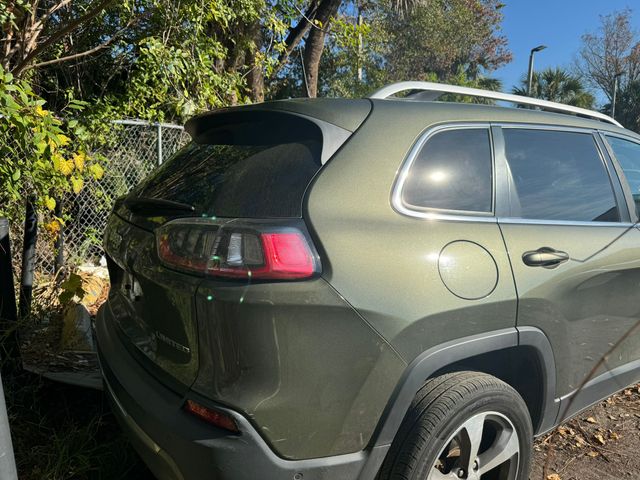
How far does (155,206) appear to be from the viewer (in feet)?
6.34

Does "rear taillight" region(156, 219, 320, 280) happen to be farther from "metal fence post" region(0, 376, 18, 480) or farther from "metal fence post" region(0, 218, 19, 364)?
A: "metal fence post" region(0, 218, 19, 364)

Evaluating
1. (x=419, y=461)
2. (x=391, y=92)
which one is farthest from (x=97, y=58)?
(x=419, y=461)

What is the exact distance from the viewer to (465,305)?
1.81 metres

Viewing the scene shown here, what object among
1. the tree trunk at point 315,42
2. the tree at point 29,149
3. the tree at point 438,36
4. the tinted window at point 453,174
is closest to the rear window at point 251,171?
the tinted window at point 453,174

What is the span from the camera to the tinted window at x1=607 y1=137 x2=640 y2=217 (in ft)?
9.23

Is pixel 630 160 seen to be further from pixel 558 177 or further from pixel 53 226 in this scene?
pixel 53 226

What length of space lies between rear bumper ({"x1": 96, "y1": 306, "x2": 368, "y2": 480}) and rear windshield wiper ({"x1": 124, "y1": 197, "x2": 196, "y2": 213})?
617 mm

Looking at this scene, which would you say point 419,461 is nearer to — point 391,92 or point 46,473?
point 391,92

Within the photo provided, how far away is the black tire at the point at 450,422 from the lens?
176 cm

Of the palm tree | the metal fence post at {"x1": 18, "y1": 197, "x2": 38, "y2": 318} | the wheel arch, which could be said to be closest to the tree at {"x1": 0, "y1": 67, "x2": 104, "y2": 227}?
the metal fence post at {"x1": 18, "y1": 197, "x2": 38, "y2": 318}

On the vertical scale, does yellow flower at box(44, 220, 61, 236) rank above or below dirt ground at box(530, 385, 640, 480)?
above

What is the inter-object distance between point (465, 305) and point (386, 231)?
410 millimetres

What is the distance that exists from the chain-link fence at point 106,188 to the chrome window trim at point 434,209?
4.15 metres

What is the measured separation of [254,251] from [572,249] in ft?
4.90
